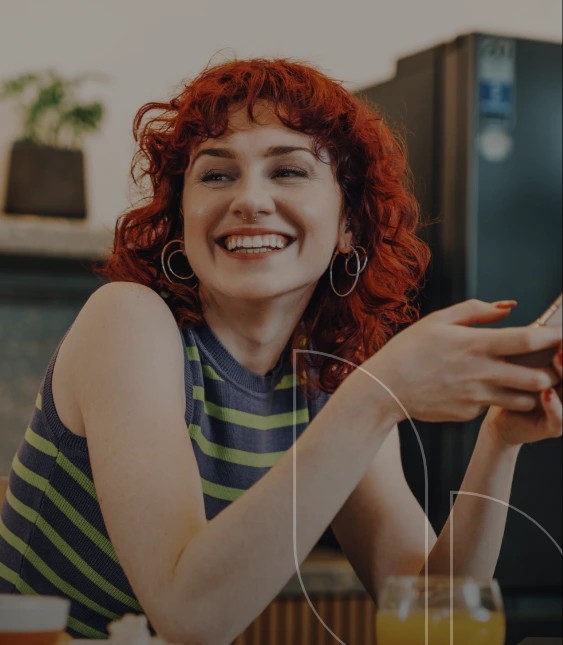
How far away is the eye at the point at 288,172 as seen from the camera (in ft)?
3.35

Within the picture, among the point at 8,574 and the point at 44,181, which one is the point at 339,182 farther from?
the point at 44,181

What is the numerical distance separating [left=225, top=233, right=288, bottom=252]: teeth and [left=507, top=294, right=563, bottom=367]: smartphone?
0.35 meters

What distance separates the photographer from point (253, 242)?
1.01 metres

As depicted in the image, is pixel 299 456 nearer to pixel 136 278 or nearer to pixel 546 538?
pixel 136 278

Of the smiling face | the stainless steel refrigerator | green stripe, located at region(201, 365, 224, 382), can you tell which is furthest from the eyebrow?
the stainless steel refrigerator

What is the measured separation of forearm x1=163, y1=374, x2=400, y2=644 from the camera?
0.78 m

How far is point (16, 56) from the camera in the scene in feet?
6.75

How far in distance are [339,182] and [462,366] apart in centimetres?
40

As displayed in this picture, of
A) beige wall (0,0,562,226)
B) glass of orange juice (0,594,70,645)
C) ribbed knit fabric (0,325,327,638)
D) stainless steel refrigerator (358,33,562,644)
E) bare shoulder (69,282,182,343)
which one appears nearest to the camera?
glass of orange juice (0,594,70,645)

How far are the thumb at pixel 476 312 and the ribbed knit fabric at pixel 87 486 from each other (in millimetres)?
381

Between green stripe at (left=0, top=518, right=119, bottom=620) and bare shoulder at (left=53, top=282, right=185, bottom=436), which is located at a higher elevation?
bare shoulder at (left=53, top=282, right=185, bottom=436)

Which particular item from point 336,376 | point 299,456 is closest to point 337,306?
point 336,376

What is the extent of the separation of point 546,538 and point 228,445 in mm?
704

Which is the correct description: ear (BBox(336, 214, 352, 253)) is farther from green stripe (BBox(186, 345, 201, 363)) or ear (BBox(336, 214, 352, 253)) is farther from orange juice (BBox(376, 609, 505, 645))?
orange juice (BBox(376, 609, 505, 645))
